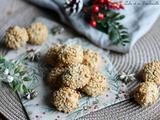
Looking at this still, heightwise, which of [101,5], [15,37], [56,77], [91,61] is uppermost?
[101,5]

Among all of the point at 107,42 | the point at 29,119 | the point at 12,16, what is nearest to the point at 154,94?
the point at 107,42

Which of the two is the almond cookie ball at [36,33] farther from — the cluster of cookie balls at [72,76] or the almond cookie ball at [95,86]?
the almond cookie ball at [95,86]

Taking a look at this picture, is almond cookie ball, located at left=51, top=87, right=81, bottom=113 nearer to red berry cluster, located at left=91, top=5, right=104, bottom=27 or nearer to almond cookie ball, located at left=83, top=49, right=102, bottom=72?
almond cookie ball, located at left=83, top=49, right=102, bottom=72

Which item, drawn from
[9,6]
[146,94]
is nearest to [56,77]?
[146,94]

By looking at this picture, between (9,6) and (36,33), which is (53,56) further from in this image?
(9,6)

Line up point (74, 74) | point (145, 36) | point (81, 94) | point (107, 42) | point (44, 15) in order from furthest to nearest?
point (44, 15) → point (145, 36) → point (107, 42) → point (81, 94) → point (74, 74)

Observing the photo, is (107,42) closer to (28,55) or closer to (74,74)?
(74,74)
